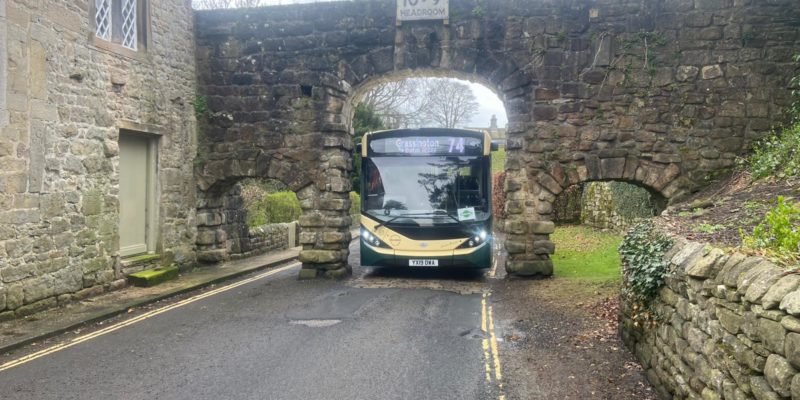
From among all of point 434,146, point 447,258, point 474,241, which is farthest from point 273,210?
point 474,241

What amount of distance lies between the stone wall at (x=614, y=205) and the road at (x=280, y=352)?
24.4 ft

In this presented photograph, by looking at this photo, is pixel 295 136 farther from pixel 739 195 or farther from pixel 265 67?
pixel 739 195

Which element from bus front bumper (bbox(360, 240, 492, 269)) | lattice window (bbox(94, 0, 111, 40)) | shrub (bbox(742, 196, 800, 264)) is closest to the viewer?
shrub (bbox(742, 196, 800, 264))

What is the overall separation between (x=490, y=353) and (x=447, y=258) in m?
4.17

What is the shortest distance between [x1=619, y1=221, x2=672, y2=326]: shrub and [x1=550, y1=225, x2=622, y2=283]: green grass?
3.44 m

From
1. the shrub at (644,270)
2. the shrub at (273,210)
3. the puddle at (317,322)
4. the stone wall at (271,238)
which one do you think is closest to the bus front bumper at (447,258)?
the puddle at (317,322)

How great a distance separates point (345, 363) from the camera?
5.55 m

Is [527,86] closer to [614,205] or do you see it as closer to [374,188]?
[374,188]

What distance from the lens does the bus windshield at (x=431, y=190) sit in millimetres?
10164

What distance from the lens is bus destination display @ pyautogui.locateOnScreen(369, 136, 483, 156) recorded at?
10.3 meters

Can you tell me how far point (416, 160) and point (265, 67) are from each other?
3.69 meters

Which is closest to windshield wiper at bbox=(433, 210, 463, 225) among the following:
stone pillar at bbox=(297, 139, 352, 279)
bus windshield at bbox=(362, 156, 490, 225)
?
bus windshield at bbox=(362, 156, 490, 225)

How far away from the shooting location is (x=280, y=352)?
19.4 feet

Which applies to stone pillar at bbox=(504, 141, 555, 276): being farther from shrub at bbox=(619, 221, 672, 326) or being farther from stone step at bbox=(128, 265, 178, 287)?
stone step at bbox=(128, 265, 178, 287)
